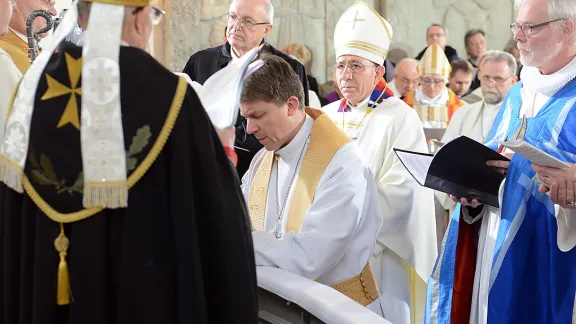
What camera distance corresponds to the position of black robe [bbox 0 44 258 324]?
2186mm

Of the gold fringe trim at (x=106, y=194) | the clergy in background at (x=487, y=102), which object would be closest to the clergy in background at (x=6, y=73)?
the gold fringe trim at (x=106, y=194)

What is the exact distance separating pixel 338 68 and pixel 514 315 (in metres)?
2.02

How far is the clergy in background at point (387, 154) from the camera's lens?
4.61 meters

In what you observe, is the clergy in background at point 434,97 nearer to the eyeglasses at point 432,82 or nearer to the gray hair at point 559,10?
the eyeglasses at point 432,82

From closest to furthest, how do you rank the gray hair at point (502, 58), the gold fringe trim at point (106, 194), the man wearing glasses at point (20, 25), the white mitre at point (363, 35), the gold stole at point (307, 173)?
the gold fringe trim at point (106, 194) < the gold stole at point (307, 173) < the man wearing glasses at point (20, 25) < the white mitre at point (363, 35) < the gray hair at point (502, 58)

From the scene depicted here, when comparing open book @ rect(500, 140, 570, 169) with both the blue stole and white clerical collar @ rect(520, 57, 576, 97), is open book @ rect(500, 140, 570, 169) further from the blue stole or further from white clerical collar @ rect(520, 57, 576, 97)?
white clerical collar @ rect(520, 57, 576, 97)

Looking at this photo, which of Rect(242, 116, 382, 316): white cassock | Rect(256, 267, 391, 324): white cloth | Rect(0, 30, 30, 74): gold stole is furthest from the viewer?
Rect(0, 30, 30, 74): gold stole

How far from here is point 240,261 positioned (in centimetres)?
225

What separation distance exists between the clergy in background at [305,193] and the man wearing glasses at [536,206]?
516 mm

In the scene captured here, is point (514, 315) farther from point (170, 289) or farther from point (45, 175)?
point (45, 175)

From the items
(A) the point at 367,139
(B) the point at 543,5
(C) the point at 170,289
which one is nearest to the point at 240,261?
(C) the point at 170,289

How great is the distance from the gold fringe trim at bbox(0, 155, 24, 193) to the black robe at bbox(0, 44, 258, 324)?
3 centimetres

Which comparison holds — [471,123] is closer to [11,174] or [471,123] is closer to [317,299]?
[317,299]

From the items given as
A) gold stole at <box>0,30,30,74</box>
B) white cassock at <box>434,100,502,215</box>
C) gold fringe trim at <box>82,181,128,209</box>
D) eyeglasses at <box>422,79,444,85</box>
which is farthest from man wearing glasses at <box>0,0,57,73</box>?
eyeglasses at <box>422,79,444,85</box>
